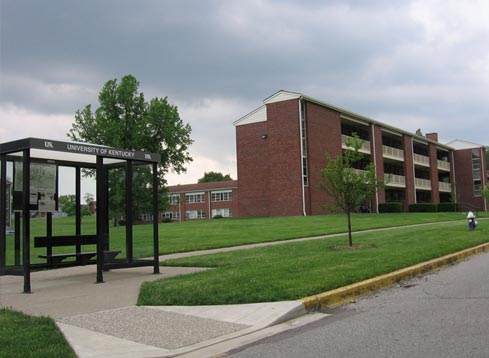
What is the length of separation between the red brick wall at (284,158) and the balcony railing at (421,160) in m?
24.7

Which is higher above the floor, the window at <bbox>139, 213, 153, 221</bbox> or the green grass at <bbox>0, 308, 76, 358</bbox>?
the window at <bbox>139, 213, 153, 221</bbox>

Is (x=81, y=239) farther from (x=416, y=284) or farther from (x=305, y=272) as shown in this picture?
(x=416, y=284)

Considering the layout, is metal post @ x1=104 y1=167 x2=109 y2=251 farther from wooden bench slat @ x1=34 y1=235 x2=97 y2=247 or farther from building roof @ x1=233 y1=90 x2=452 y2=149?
building roof @ x1=233 y1=90 x2=452 y2=149

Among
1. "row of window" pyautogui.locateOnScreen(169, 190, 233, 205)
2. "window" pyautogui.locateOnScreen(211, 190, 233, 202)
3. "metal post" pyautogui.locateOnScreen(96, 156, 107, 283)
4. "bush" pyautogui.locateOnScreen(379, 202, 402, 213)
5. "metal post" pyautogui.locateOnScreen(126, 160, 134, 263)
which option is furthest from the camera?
"row of window" pyautogui.locateOnScreen(169, 190, 233, 205)

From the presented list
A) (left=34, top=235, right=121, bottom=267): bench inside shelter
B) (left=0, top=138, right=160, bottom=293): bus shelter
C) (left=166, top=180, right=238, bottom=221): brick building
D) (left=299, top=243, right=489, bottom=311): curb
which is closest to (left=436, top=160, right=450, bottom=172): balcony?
(left=166, top=180, right=238, bottom=221): brick building

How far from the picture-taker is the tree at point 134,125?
49.5m

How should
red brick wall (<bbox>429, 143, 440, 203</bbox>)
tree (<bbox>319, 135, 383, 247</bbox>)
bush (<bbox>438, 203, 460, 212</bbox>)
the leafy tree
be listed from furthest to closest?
red brick wall (<bbox>429, 143, 440, 203</bbox>), bush (<bbox>438, 203, 460, 212</bbox>), tree (<bbox>319, 135, 383, 247</bbox>), the leafy tree

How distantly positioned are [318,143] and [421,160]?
24.6 m

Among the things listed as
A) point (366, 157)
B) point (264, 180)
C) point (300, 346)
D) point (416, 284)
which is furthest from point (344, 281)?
point (366, 157)

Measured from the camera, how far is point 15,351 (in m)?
5.55

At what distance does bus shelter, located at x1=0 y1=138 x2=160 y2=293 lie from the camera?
31.8ft

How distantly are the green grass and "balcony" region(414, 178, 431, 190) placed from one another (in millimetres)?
56713

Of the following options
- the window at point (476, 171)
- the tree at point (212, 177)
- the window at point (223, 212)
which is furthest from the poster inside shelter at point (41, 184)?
the tree at point (212, 177)

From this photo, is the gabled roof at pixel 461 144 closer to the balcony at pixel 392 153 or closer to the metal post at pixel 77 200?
the balcony at pixel 392 153
